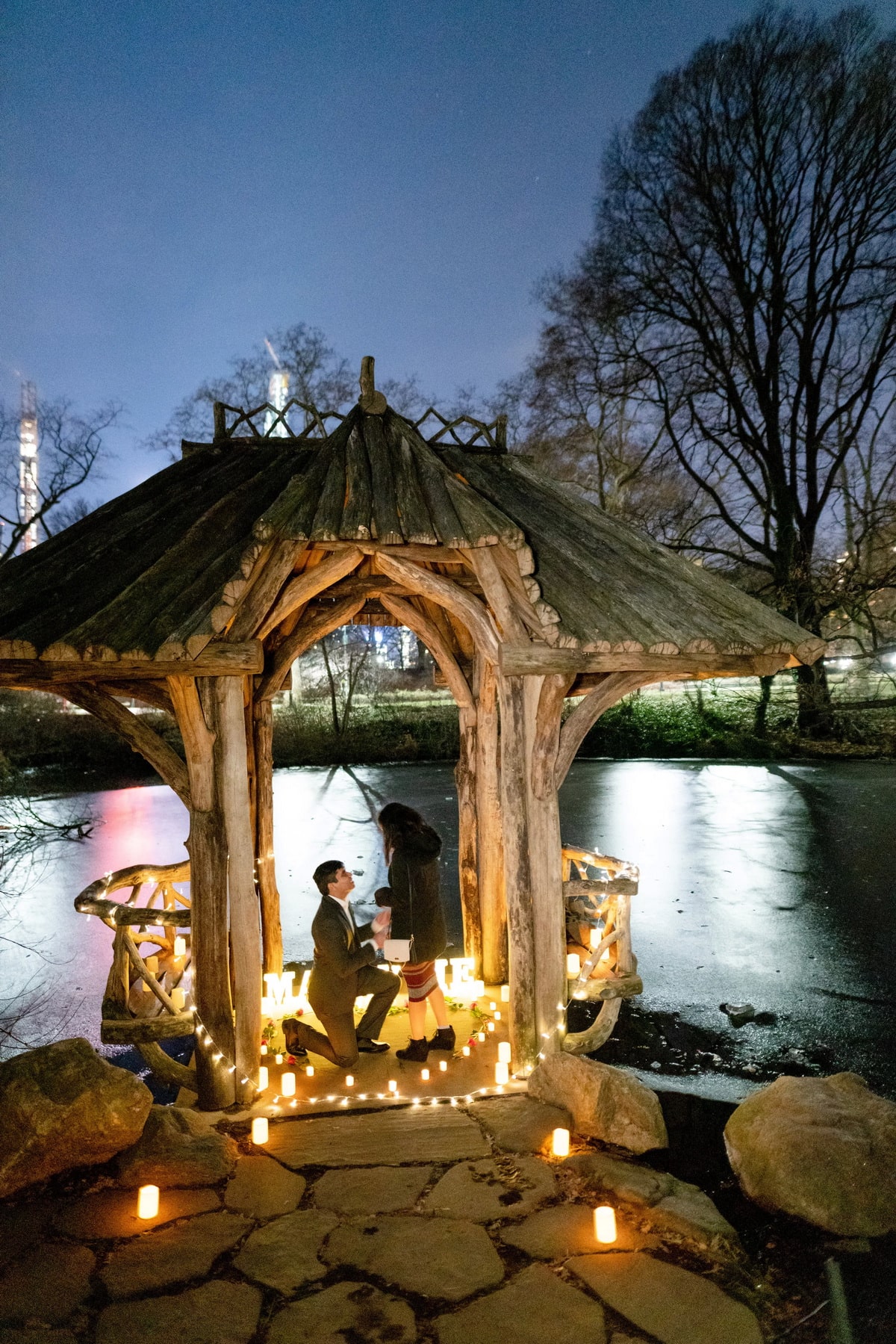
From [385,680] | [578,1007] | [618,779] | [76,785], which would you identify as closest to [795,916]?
[578,1007]

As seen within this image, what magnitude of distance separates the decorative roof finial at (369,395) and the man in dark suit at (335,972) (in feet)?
11.6

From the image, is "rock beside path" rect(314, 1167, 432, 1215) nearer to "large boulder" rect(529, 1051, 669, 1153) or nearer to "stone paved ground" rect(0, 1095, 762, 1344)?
"stone paved ground" rect(0, 1095, 762, 1344)

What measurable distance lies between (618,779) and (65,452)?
16514 millimetres

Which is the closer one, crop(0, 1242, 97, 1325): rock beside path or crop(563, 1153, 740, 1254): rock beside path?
crop(0, 1242, 97, 1325): rock beside path

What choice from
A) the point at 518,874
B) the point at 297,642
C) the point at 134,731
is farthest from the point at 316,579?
the point at 518,874

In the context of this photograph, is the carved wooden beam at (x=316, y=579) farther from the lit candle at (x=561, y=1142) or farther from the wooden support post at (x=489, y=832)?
the lit candle at (x=561, y=1142)

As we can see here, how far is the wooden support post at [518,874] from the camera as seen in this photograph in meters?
5.49

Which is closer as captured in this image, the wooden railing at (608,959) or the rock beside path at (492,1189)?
the rock beside path at (492,1189)

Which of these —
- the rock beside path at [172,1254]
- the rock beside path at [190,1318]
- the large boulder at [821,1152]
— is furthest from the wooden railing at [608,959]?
the rock beside path at [190,1318]

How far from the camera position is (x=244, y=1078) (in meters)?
5.24

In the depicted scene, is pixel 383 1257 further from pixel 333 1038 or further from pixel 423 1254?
pixel 333 1038

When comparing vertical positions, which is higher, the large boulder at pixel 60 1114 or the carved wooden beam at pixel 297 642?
the carved wooden beam at pixel 297 642

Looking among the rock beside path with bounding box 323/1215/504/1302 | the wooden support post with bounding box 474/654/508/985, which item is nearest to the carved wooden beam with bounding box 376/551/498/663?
the wooden support post with bounding box 474/654/508/985

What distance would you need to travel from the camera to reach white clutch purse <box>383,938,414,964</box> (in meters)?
5.43
